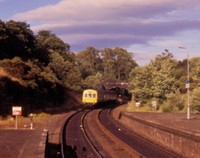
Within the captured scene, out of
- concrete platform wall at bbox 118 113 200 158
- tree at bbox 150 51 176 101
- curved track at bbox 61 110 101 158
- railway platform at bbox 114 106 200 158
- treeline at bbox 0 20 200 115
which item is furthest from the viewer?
tree at bbox 150 51 176 101

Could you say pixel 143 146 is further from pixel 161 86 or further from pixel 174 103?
pixel 161 86

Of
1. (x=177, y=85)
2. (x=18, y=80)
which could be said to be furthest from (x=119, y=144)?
(x=177, y=85)

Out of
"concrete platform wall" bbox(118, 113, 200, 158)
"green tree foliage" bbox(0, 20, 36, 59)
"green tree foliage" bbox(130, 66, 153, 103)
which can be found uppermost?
"green tree foliage" bbox(0, 20, 36, 59)

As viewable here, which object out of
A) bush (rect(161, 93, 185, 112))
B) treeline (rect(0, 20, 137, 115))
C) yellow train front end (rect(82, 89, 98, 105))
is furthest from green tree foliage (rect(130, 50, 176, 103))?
treeline (rect(0, 20, 137, 115))

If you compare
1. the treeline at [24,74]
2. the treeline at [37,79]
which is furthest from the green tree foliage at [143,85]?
the treeline at [24,74]

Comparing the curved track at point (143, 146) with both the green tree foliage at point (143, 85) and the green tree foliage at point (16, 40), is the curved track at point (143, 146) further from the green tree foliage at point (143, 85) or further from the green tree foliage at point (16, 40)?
the green tree foliage at point (16, 40)

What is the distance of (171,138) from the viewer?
26.1 metres

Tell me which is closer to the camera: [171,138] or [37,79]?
[171,138]

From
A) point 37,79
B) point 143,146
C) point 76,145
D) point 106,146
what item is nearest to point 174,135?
point 143,146

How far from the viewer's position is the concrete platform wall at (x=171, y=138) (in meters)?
22.3

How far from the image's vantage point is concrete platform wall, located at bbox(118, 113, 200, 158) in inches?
880

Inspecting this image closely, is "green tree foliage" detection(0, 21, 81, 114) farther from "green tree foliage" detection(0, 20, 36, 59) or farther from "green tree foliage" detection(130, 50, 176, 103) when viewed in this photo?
"green tree foliage" detection(130, 50, 176, 103)

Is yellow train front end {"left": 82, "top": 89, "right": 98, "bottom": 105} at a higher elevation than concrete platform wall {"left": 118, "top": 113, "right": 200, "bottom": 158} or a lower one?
higher

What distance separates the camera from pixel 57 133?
111 ft
